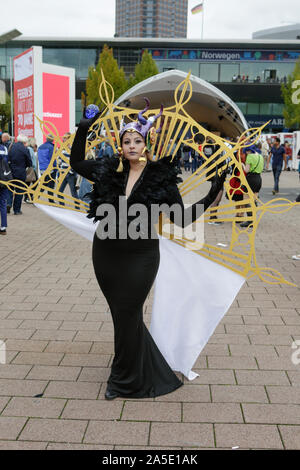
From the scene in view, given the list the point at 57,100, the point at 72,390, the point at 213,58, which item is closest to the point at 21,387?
the point at 72,390

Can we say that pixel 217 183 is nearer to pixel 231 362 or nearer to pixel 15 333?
pixel 231 362

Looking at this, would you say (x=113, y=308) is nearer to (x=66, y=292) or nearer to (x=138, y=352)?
(x=138, y=352)

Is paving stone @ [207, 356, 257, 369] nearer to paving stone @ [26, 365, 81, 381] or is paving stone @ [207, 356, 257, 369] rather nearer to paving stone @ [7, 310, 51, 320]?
paving stone @ [26, 365, 81, 381]

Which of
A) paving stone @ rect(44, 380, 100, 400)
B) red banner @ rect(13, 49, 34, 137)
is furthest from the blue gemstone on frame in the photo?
red banner @ rect(13, 49, 34, 137)

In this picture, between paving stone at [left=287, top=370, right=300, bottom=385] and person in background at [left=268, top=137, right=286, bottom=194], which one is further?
person in background at [left=268, top=137, right=286, bottom=194]

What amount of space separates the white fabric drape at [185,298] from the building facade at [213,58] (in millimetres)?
48932

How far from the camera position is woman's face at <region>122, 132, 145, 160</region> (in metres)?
3.26

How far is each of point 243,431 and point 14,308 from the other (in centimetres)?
306

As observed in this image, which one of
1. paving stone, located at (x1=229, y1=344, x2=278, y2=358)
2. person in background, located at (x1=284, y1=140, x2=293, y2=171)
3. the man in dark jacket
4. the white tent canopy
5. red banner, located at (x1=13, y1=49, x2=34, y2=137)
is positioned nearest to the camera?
paving stone, located at (x1=229, y1=344, x2=278, y2=358)

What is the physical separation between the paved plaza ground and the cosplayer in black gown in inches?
10.4

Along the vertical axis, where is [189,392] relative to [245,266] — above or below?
below

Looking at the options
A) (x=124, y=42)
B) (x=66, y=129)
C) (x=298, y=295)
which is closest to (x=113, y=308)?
(x=298, y=295)
